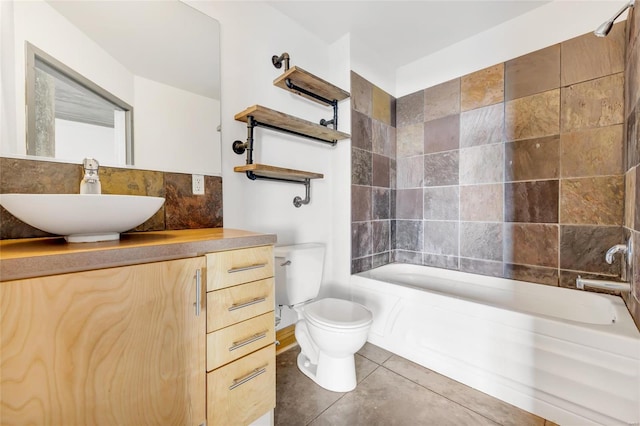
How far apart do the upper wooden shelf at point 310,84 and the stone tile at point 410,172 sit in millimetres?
927

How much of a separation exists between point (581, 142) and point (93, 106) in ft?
9.07

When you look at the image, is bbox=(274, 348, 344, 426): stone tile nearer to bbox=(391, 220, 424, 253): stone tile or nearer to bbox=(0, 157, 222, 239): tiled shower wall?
bbox=(0, 157, 222, 239): tiled shower wall

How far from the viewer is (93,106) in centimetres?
113

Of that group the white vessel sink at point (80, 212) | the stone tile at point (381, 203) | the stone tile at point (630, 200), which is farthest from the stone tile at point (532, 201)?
the white vessel sink at point (80, 212)

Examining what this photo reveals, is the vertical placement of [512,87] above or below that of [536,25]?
below

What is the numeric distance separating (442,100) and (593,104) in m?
0.98

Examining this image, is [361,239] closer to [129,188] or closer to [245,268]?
[245,268]

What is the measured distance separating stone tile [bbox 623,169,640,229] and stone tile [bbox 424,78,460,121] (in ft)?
3.93

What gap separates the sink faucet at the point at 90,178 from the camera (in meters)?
1.02

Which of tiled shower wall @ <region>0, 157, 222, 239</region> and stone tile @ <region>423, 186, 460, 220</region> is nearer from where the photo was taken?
tiled shower wall @ <region>0, 157, 222, 239</region>

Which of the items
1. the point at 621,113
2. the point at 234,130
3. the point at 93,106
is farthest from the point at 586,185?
the point at 93,106

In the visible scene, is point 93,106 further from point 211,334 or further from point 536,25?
point 536,25

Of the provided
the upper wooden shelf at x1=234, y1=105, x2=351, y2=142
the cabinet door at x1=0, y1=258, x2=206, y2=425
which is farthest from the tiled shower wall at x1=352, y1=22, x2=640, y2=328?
the cabinet door at x1=0, y1=258, x2=206, y2=425

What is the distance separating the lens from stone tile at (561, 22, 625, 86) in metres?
1.56
